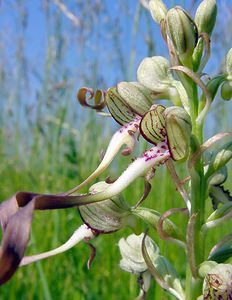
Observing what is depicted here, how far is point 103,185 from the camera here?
128cm

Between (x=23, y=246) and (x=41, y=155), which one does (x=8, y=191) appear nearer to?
(x=41, y=155)

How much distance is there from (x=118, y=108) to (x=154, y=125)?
15 centimetres

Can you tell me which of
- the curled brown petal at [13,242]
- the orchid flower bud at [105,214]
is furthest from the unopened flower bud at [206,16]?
the curled brown petal at [13,242]

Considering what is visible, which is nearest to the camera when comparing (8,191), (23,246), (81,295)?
(23,246)

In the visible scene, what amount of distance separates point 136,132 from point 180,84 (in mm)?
167

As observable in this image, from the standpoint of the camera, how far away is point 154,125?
1.18 meters

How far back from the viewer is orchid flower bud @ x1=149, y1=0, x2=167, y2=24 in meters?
1.39

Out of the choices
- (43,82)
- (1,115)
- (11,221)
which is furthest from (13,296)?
(1,115)

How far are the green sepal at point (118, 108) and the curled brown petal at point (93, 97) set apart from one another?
0.03 meters

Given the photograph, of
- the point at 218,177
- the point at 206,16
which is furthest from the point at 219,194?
the point at 206,16

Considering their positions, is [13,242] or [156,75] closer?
[13,242]

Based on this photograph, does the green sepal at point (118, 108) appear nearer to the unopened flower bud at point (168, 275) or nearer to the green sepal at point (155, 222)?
the green sepal at point (155, 222)

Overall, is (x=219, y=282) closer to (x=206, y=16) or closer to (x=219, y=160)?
(x=219, y=160)

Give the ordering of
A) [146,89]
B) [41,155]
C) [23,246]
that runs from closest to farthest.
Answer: [23,246]
[146,89]
[41,155]
